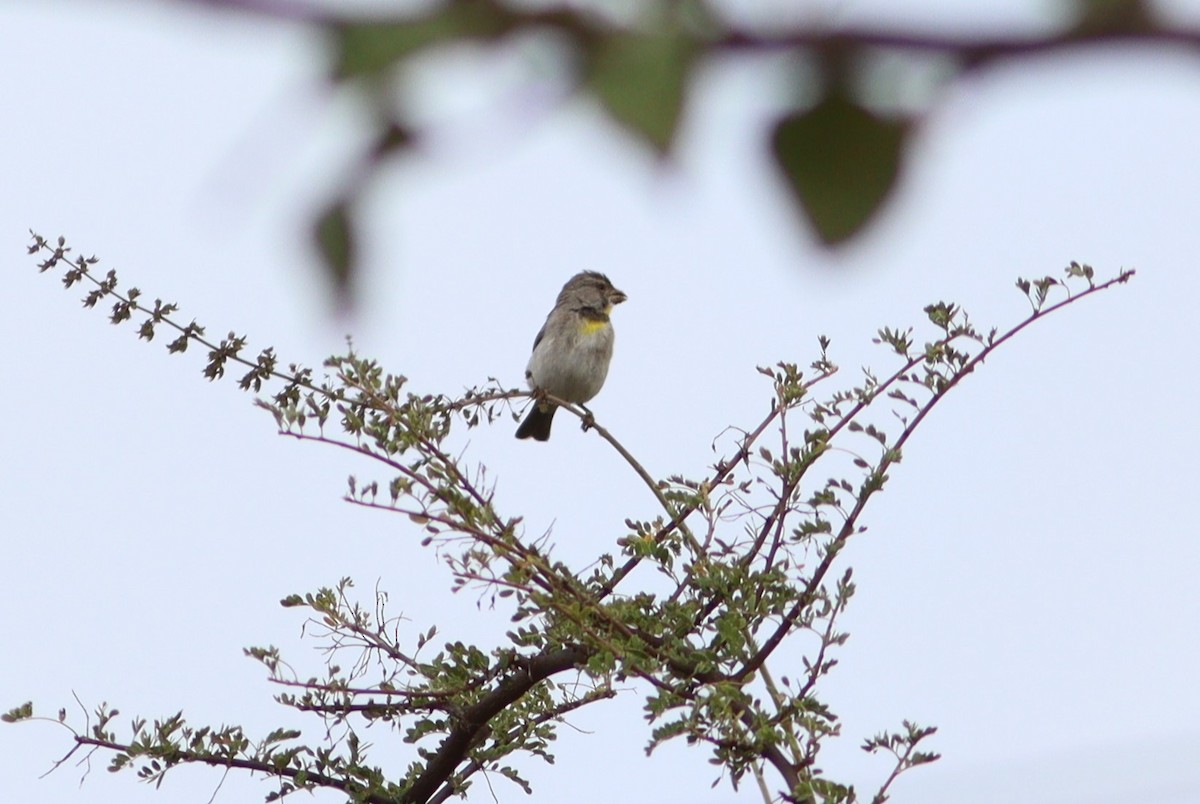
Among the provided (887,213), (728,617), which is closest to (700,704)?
(728,617)

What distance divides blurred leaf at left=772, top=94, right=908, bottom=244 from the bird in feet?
28.5

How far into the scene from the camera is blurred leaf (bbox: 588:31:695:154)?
2.20 feet

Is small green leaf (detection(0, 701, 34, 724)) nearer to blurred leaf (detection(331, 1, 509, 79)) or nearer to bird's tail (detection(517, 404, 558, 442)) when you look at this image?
blurred leaf (detection(331, 1, 509, 79))

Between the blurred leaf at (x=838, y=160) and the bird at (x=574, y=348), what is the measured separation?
8.68 m

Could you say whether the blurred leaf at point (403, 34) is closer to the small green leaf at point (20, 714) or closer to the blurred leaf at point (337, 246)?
the blurred leaf at point (337, 246)

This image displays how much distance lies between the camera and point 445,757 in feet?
13.1

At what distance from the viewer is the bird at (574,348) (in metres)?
9.74

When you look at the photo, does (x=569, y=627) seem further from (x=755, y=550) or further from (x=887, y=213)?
(x=887, y=213)

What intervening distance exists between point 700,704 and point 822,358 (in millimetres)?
1079

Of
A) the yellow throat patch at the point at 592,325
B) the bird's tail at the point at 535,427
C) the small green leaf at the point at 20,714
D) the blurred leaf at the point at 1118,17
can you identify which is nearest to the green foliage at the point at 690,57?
the blurred leaf at the point at 1118,17

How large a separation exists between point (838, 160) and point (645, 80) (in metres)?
0.12

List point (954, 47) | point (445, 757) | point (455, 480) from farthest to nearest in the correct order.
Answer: point (445, 757) < point (455, 480) < point (954, 47)

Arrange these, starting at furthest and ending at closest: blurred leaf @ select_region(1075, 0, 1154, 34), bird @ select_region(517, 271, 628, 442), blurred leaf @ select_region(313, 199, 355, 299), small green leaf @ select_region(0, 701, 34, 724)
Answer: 1. bird @ select_region(517, 271, 628, 442)
2. small green leaf @ select_region(0, 701, 34, 724)
3. blurred leaf @ select_region(313, 199, 355, 299)
4. blurred leaf @ select_region(1075, 0, 1154, 34)

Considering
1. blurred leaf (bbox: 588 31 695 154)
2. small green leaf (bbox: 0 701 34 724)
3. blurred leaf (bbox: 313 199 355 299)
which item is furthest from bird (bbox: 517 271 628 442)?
blurred leaf (bbox: 588 31 695 154)
